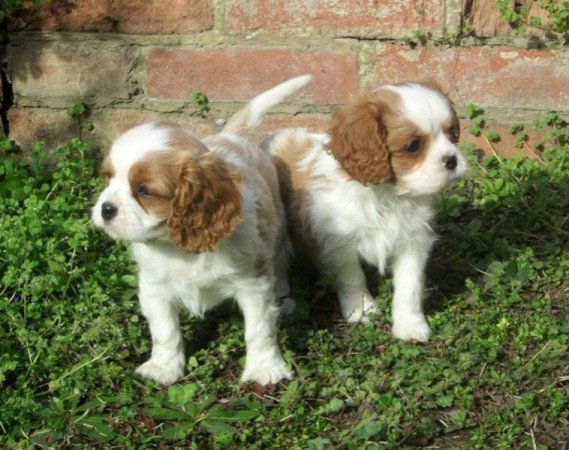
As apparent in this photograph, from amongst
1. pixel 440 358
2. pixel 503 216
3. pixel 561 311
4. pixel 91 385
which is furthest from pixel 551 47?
pixel 91 385

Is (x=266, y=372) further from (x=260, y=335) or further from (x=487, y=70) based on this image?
(x=487, y=70)

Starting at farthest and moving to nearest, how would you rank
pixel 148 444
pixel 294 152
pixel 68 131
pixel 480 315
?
pixel 68 131 < pixel 294 152 < pixel 480 315 < pixel 148 444

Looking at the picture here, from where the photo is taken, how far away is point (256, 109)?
4.48m

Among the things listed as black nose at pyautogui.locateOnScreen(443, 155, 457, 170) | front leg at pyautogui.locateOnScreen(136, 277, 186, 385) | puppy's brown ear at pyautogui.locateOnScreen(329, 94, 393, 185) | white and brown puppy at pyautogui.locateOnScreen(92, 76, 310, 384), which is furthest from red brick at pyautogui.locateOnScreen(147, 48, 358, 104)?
front leg at pyautogui.locateOnScreen(136, 277, 186, 385)

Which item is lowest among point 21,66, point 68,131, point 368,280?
point 368,280

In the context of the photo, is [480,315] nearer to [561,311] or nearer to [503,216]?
[561,311]

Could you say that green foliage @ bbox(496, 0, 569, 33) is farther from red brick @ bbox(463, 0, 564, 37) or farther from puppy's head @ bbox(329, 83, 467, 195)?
puppy's head @ bbox(329, 83, 467, 195)

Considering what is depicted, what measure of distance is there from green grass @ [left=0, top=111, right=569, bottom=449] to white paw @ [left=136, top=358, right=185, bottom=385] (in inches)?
2.0

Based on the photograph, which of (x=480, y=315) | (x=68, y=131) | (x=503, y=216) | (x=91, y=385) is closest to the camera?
(x=91, y=385)

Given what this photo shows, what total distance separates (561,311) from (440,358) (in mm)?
663

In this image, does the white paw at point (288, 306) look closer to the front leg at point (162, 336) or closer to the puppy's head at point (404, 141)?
the front leg at point (162, 336)

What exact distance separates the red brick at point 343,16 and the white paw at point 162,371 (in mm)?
1998

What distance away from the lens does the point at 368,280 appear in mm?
4660

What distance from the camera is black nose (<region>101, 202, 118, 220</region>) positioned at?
10.9 feet
